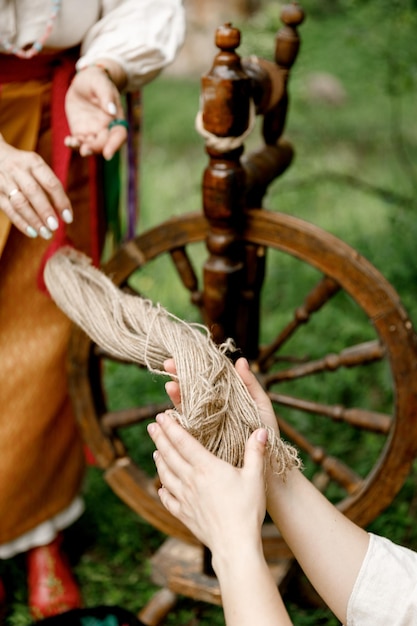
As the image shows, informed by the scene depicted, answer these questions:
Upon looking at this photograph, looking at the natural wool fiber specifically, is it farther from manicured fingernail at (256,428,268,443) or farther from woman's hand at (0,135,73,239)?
woman's hand at (0,135,73,239)

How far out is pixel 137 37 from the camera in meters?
1.53

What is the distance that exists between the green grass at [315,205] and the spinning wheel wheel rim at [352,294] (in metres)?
0.39

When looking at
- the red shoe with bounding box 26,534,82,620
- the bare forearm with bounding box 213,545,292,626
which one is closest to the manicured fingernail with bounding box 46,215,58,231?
the bare forearm with bounding box 213,545,292,626

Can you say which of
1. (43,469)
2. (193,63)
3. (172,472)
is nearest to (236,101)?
(172,472)

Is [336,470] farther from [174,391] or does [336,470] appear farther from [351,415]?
[174,391]

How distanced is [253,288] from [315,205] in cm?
224

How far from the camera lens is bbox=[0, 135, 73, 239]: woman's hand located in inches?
49.8

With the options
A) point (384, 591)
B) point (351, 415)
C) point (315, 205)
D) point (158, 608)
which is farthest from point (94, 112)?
point (315, 205)

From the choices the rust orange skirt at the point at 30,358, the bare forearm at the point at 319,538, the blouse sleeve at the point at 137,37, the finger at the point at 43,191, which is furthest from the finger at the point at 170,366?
the blouse sleeve at the point at 137,37

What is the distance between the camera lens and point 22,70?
157cm

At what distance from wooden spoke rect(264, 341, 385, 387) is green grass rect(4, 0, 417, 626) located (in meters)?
0.45

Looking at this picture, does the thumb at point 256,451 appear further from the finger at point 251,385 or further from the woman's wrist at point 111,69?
the woman's wrist at point 111,69

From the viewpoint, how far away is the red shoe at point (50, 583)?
1.85 meters

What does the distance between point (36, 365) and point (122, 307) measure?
A: 1.52ft
